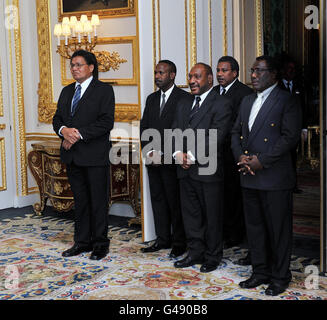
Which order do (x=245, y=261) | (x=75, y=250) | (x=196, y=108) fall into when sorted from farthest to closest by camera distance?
(x=75, y=250) → (x=245, y=261) → (x=196, y=108)

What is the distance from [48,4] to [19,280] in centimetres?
400

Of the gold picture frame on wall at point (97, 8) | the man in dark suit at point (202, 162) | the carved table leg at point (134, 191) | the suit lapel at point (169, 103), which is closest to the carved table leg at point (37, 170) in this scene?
the carved table leg at point (134, 191)

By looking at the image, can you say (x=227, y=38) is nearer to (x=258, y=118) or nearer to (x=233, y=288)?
(x=258, y=118)

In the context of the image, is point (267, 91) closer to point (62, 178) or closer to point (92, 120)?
point (92, 120)

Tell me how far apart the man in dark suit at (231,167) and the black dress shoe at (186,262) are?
0.62 metres

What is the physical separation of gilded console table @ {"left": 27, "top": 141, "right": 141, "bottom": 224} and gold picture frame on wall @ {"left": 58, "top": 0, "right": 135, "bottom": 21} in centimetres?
155

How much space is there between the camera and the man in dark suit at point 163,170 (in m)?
4.88

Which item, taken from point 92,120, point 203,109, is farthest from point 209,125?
point 92,120

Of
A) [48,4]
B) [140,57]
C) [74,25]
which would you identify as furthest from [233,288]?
[48,4]

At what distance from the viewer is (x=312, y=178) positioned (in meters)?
8.66

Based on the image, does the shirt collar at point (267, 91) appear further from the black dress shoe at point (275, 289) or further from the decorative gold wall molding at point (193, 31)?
the decorative gold wall molding at point (193, 31)

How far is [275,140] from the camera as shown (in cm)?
381

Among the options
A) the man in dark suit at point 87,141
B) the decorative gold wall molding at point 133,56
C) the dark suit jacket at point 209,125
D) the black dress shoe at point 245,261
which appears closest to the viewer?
the dark suit jacket at point 209,125

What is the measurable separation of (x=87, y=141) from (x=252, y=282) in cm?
186
